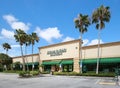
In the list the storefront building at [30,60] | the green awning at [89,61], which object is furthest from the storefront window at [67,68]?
the storefront building at [30,60]

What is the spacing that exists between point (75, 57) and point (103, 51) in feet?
27.7

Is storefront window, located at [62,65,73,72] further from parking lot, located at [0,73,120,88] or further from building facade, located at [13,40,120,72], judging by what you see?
parking lot, located at [0,73,120,88]

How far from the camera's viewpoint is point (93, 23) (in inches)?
1800

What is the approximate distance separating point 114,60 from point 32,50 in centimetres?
3264

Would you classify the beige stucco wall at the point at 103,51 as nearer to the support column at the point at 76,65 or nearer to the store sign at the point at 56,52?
the support column at the point at 76,65

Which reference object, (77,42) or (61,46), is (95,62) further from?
(61,46)

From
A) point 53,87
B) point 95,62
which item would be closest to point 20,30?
point 95,62

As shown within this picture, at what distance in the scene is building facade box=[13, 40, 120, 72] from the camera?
42094 mm

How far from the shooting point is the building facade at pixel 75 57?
42.1 meters

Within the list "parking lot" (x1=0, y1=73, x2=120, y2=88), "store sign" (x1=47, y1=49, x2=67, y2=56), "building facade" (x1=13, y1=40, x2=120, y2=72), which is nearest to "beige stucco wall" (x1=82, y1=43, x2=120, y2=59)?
"building facade" (x1=13, y1=40, x2=120, y2=72)

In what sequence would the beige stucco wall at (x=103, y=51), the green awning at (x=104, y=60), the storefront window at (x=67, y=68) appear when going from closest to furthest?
the green awning at (x=104, y=60)
the beige stucco wall at (x=103, y=51)
the storefront window at (x=67, y=68)

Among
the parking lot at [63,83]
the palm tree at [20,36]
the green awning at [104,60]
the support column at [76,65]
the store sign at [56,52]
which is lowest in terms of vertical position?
the parking lot at [63,83]

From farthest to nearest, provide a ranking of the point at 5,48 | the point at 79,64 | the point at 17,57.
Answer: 1. the point at 5,48
2. the point at 17,57
3. the point at 79,64

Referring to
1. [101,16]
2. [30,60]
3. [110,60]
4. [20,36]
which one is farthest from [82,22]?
[30,60]
